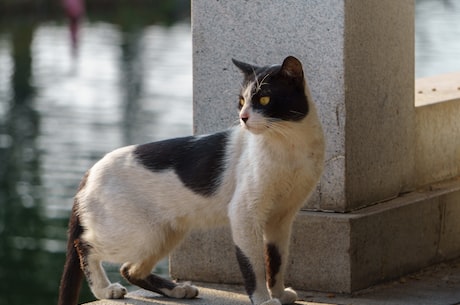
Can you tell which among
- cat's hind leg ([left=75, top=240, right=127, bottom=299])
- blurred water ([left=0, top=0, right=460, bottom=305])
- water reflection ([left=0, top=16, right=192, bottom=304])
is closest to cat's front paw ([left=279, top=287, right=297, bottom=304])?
cat's hind leg ([left=75, top=240, right=127, bottom=299])

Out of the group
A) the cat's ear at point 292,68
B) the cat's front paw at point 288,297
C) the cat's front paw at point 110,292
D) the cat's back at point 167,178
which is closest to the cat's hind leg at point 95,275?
the cat's front paw at point 110,292

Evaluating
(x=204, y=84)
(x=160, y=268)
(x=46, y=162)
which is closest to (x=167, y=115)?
(x=46, y=162)

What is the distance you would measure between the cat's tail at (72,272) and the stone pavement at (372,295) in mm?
126

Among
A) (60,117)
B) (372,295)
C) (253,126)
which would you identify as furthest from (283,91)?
(60,117)

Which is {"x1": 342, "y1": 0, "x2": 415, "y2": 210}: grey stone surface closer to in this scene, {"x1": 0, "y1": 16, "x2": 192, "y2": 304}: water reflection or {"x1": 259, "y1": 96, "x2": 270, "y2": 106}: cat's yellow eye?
{"x1": 259, "y1": 96, "x2": 270, "y2": 106}: cat's yellow eye

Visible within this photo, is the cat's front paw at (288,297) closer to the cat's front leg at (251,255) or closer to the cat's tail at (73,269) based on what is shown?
the cat's front leg at (251,255)

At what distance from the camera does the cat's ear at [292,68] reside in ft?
15.2

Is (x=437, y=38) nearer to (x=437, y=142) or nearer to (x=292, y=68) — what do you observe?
(x=437, y=142)

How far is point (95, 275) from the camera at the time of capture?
516cm

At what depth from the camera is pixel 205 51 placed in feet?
18.5

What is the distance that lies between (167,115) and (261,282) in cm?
1160

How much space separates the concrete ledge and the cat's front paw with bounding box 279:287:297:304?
0.27 meters

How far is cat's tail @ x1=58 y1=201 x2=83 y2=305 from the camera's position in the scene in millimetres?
5152

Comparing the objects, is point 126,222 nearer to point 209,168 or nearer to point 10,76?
point 209,168
